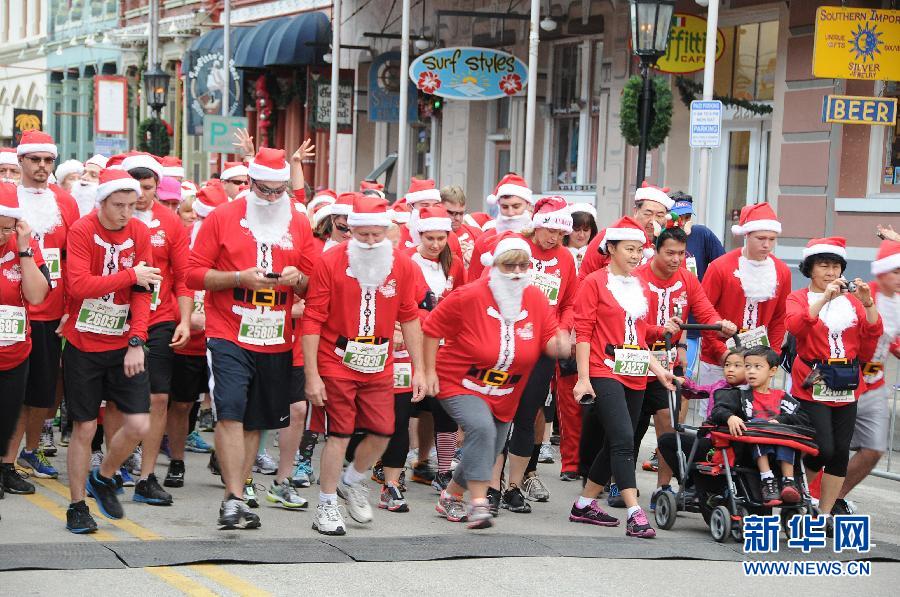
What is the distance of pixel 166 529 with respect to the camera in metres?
8.10

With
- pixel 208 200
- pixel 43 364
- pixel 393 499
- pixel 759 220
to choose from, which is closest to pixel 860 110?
pixel 759 220

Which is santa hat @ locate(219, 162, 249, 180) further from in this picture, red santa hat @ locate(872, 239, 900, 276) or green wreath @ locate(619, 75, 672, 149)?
green wreath @ locate(619, 75, 672, 149)

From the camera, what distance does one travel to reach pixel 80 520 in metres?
7.82

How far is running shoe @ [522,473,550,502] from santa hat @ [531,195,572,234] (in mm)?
1641

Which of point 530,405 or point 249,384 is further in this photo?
point 530,405

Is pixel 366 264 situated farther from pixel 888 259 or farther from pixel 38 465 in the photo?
pixel 38 465

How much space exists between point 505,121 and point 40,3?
34180 millimetres

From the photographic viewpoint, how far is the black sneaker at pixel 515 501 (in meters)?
9.08

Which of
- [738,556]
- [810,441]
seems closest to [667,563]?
[738,556]

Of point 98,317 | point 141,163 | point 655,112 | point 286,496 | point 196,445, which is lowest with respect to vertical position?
point 196,445

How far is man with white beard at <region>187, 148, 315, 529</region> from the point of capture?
798 centimetres

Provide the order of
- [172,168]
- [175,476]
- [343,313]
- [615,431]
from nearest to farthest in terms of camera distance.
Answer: [343,313] < [615,431] < [175,476] < [172,168]

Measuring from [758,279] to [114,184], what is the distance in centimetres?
421

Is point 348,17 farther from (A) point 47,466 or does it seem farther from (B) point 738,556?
(B) point 738,556
